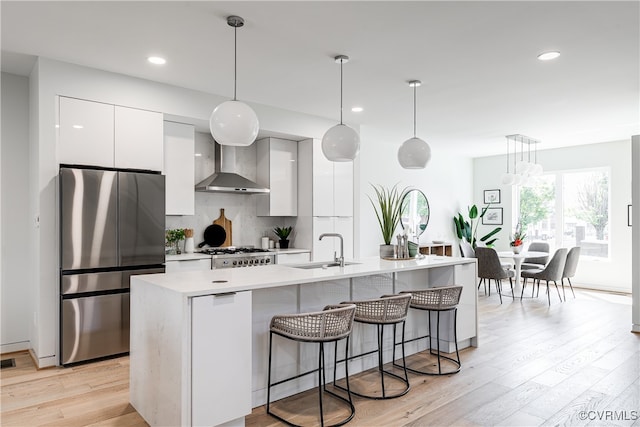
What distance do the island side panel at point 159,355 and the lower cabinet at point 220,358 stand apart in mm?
57

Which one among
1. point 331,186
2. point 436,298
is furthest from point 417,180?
point 436,298

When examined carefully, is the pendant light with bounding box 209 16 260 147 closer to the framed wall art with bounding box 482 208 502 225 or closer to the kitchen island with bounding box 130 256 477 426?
the kitchen island with bounding box 130 256 477 426

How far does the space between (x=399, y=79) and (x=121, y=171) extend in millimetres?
2714

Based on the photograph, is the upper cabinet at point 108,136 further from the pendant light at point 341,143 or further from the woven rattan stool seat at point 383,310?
the woven rattan stool seat at point 383,310

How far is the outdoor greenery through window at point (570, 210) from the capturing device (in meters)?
7.41

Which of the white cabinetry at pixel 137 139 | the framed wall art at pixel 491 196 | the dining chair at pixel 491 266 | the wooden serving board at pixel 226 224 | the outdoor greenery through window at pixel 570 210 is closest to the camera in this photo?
the white cabinetry at pixel 137 139

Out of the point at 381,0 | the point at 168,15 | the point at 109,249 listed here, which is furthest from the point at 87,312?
the point at 381,0

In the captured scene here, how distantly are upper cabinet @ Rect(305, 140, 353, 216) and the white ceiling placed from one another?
2.39 feet

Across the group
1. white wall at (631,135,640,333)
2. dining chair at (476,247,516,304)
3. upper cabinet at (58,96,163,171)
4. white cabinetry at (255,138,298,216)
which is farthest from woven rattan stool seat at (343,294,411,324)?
dining chair at (476,247,516,304)

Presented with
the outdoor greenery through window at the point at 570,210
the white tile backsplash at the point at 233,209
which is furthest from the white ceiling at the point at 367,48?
the outdoor greenery through window at the point at 570,210

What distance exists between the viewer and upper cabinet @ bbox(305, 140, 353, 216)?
553 centimetres

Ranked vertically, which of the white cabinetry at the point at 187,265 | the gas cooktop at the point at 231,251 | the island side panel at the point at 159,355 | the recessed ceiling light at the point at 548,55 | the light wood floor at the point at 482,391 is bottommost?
the light wood floor at the point at 482,391

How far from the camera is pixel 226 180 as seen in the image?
4949 mm

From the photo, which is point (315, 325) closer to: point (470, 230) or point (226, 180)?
point (226, 180)
